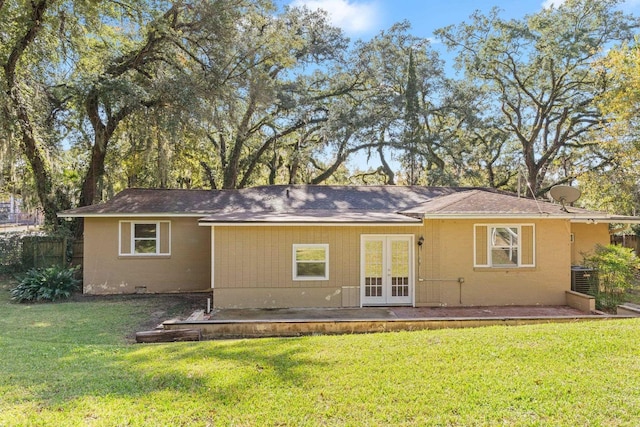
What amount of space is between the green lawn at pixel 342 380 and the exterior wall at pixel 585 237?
6.49 meters

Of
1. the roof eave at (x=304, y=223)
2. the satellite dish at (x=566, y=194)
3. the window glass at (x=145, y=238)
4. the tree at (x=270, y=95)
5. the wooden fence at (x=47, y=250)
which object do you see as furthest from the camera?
the tree at (x=270, y=95)

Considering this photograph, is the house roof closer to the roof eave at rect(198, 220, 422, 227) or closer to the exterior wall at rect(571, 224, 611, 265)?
the roof eave at rect(198, 220, 422, 227)

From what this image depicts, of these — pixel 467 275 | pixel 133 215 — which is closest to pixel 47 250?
pixel 133 215

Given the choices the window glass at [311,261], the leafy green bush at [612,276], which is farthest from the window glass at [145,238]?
the leafy green bush at [612,276]

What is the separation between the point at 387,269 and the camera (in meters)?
10.3

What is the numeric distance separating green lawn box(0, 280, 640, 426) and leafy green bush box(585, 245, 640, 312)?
3646 millimetres

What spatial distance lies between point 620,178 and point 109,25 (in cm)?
2396

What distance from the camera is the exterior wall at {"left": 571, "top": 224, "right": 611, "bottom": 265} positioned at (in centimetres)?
1254

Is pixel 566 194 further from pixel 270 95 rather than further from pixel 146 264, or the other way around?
pixel 146 264

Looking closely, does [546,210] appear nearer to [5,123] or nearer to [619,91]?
[619,91]

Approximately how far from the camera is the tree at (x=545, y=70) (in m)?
17.7

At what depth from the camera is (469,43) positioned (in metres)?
20.3

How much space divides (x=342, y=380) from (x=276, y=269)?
18.7ft

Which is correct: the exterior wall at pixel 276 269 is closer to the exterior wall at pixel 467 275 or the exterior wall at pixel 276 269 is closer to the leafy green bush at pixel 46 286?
the exterior wall at pixel 467 275
